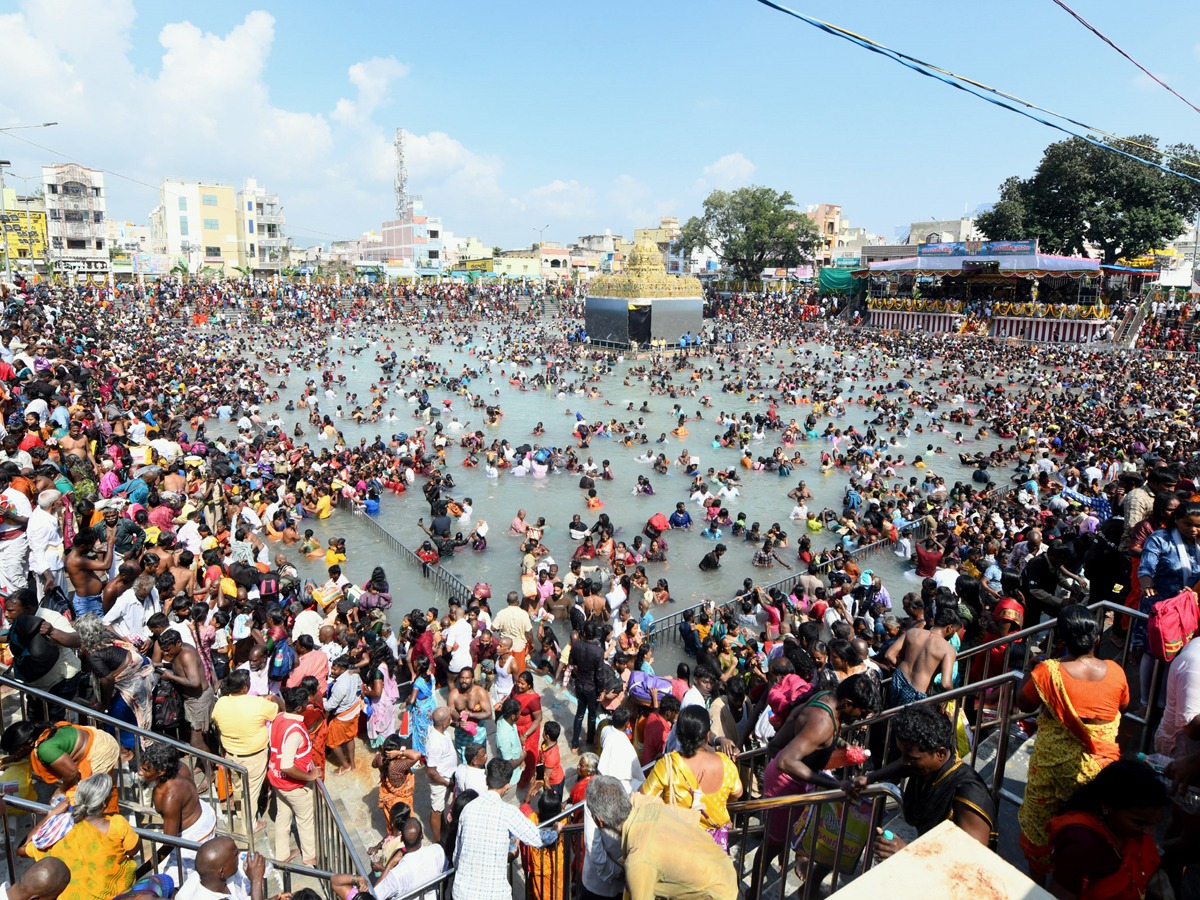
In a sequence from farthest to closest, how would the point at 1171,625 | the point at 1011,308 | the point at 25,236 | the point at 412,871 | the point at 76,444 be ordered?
the point at 25,236, the point at 1011,308, the point at 76,444, the point at 1171,625, the point at 412,871

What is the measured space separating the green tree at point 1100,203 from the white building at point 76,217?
6769 centimetres

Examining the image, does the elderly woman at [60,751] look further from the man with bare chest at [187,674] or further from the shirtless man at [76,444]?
the shirtless man at [76,444]

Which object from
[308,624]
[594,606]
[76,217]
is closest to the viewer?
[308,624]

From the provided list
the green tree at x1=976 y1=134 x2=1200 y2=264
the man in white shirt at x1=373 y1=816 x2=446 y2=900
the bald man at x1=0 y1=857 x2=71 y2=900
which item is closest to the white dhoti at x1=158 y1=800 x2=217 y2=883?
the man in white shirt at x1=373 y1=816 x2=446 y2=900

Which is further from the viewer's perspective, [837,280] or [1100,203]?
[837,280]

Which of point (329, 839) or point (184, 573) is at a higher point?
point (184, 573)

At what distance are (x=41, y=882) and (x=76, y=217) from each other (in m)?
74.0

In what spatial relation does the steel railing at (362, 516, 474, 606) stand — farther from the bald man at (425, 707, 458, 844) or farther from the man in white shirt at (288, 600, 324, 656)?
the bald man at (425, 707, 458, 844)

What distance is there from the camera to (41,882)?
9.54 ft

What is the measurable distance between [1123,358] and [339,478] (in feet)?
103

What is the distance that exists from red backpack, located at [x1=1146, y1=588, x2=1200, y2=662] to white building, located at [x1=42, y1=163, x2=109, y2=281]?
6889cm

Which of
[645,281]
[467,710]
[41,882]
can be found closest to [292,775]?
[467,710]

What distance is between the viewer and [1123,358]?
30312mm

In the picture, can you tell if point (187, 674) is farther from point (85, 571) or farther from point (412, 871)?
point (412, 871)
